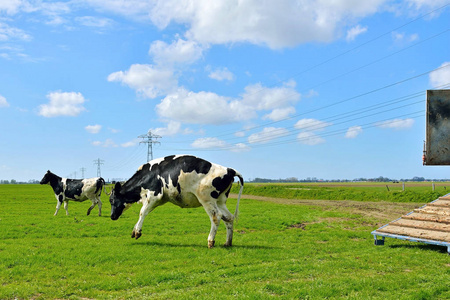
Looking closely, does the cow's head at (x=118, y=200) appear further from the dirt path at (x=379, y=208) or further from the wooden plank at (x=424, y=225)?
the dirt path at (x=379, y=208)

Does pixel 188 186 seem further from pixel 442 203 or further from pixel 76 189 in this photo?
pixel 76 189

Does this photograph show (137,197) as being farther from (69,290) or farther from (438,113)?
(438,113)

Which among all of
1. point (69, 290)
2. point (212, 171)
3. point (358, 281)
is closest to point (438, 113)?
point (358, 281)

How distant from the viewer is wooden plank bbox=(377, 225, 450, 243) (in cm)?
1346

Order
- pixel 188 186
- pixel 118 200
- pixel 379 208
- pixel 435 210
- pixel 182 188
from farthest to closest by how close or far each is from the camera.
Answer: pixel 379 208 < pixel 118 200 < pixel 435 210 < pixel 182 188 < pixel 188 186

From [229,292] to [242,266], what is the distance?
2.69m

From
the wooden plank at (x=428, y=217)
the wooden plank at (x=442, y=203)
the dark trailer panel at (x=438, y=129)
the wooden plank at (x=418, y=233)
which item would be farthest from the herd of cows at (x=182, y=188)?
the dark trailer panel at (x=438, y=129)

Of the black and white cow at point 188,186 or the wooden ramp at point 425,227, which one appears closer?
the black and white cow at point 188,186

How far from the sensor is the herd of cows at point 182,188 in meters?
13.5

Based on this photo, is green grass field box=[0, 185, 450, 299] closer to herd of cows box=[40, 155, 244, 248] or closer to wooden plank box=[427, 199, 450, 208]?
herd of cows box=[40, 155, 244, 248]

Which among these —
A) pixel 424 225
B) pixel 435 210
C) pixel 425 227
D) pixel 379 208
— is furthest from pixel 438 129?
pixel 379 208

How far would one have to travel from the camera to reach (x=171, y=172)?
566 inches

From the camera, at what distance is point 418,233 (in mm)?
14203

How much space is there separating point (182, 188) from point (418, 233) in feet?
31.0
